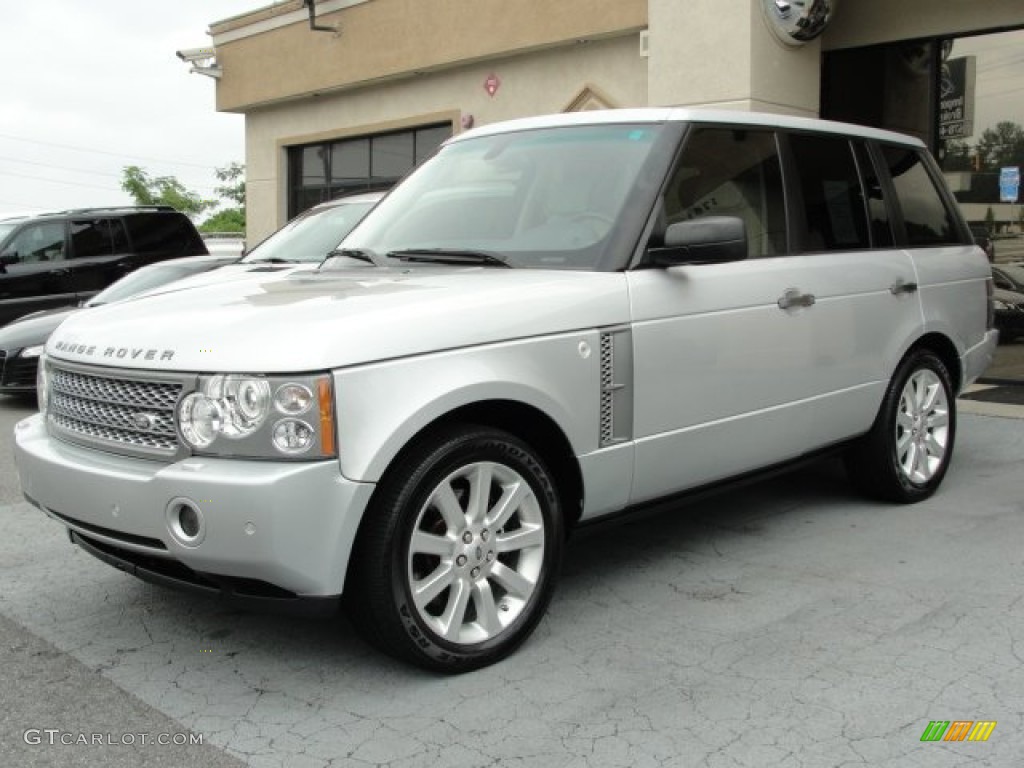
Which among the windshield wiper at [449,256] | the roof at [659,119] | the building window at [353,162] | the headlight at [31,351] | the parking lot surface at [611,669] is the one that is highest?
the building window at [353,162]

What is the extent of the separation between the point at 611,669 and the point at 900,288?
273cm

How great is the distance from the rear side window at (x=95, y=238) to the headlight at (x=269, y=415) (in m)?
11.2

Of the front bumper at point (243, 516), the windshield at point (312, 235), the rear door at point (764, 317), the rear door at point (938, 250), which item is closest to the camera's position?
the front bumper at point (243, 516)

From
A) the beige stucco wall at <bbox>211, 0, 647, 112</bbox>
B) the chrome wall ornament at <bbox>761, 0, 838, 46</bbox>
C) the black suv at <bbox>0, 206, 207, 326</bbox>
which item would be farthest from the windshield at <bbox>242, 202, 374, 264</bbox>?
the black suv at <bbox>0, 206, 207, 326</bbox>

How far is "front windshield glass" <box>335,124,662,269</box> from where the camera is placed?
4062 mm

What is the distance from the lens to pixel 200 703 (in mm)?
3293

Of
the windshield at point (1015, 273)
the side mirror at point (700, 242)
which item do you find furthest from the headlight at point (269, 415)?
the windshield at point (1015, 273)

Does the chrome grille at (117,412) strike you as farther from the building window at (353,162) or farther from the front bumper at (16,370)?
the building window at (353,162)

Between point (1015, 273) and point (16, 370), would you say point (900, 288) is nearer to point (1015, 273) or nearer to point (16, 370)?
point (1015, 273)

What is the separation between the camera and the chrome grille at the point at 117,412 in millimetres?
3230

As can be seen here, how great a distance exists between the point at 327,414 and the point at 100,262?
37.1ft

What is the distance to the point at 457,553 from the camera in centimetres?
340

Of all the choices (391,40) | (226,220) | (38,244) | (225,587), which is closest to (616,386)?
(225,587)

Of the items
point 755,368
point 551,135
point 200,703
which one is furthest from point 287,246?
point 200,703
